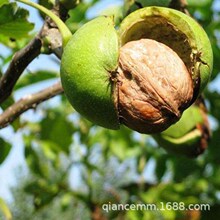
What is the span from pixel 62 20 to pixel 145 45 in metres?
0.38

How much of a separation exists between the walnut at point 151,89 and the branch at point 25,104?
0.58m

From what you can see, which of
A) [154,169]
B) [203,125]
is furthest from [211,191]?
[203,125]

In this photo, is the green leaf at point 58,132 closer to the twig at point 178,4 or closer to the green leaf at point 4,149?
the green leaf at point 4,149

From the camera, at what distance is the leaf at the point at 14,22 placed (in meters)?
2.13

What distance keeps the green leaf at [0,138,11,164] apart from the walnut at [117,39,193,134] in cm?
98

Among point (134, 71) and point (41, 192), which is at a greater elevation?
point (134, 71)

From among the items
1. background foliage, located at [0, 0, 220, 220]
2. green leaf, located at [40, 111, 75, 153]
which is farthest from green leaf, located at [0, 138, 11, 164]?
A: green leaf, located at [40, 111, 75, 153]

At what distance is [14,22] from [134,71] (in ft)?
2.28

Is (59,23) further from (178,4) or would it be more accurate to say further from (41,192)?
(41,192)

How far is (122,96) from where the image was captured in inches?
65.7

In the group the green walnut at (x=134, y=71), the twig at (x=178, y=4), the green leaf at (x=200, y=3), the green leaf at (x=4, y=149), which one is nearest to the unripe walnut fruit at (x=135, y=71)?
the green walnut at (x=134, y=71)

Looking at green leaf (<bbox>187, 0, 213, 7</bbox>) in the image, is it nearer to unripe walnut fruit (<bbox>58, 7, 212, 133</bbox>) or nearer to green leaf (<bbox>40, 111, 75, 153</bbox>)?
green leaf (<bbox>40, 111, 75, 153</bbox>)

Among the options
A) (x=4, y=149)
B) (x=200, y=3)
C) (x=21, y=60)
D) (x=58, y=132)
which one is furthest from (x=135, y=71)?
(x=58, y=132)

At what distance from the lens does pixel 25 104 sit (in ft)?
7.10
